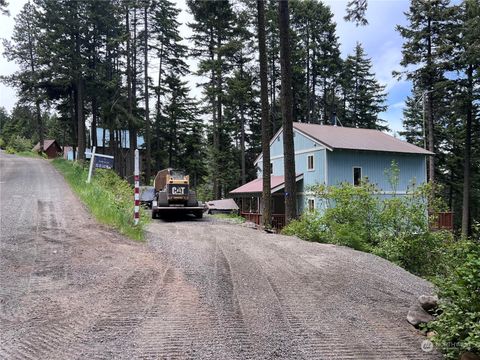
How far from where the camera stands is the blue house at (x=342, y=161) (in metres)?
24.1

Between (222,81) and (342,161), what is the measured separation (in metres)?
15.2

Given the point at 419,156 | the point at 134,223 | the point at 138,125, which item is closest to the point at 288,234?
the point at 134,223

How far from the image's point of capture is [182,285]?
524 centimetres

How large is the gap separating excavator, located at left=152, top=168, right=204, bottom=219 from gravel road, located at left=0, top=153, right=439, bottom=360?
842 centimetres

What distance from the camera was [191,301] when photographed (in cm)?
466

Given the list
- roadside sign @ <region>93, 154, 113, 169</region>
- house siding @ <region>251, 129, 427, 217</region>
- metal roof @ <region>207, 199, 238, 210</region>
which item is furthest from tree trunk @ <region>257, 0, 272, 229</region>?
metal roof @ <region>207, 199, 238, 210</region>

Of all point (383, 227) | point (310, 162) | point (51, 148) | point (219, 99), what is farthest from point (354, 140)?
point (51, 148)

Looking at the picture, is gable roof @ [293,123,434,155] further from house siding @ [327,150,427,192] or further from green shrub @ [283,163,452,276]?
green shrub @ [283,163,452,276]

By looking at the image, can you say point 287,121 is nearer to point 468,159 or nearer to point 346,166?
point 346,166

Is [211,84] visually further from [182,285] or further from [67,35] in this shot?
[182,285]

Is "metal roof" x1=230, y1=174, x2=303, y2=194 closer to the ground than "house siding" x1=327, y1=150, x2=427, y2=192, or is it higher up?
closer to the ground

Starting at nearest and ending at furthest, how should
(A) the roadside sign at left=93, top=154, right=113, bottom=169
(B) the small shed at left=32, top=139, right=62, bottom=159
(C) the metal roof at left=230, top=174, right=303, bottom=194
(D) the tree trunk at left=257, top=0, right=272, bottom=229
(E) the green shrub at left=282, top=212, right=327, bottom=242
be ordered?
(E) the green shrub at left=282, top=212, right=327, bottom=242
(D) the tree trunk at left=257, top=0, right=272, bottom=229
(A) the roadside sign at left=93, top=154, right=113, bottom=169
(C) the metal roof at left=230, top=174, right=303, bottom=194
(B) the small shed at left=32, top=139, right=62, bottom=159

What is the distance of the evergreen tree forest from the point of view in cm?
2664

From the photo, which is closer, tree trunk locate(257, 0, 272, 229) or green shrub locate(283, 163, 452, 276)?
green shrub locate(283, 163, 452, 276)
